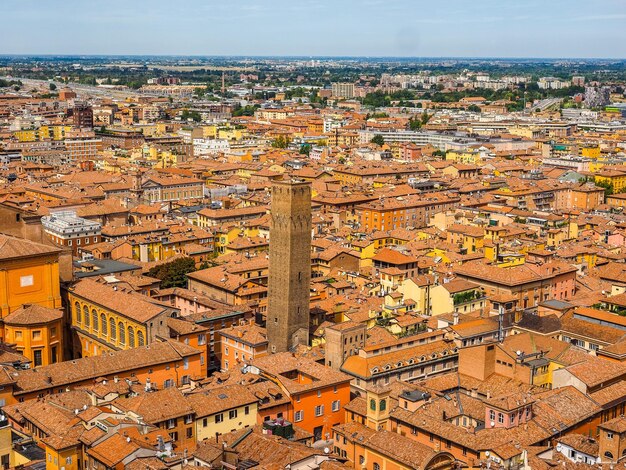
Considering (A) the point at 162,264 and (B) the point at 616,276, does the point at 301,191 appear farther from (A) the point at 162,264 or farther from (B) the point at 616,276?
(B) the point at 616,276

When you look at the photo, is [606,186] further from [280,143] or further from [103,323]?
[103,323]

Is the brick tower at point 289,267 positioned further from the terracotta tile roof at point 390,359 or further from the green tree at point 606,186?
the green tree at point 606,186

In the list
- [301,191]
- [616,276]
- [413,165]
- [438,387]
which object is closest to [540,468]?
[438,387]

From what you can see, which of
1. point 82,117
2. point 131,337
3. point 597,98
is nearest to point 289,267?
point 131,337

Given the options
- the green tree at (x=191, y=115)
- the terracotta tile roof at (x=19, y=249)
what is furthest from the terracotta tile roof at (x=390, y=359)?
the green tree at (x=191, y=115)

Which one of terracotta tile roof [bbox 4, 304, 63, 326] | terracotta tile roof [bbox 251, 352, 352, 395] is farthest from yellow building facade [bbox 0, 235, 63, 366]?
terracotta tile roof [bbox 251, 352, 352, 395]
